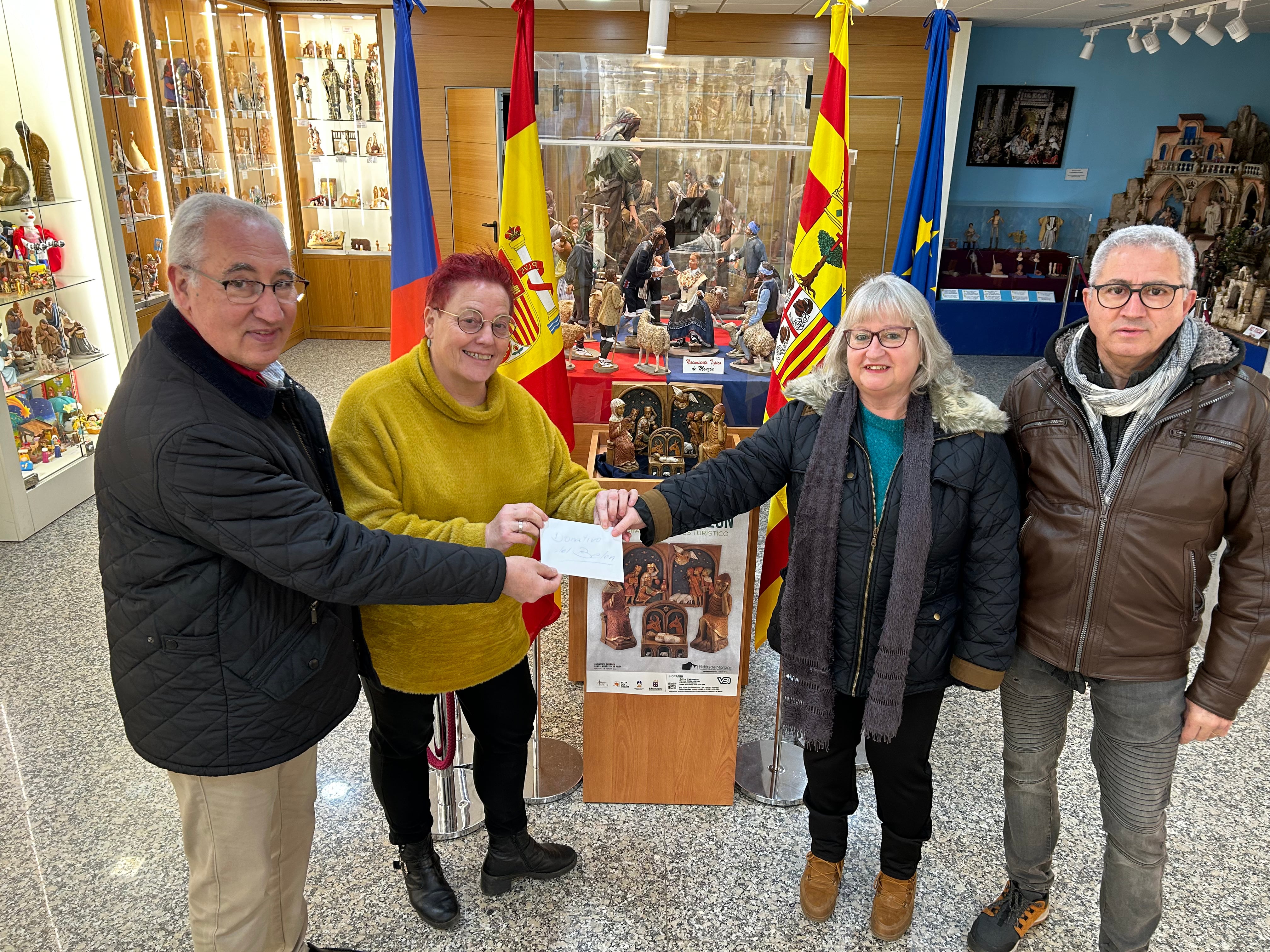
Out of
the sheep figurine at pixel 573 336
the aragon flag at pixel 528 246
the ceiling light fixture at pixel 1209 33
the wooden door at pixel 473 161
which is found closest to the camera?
the aragon flag at pixel 528 246

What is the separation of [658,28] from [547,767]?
2705 mm

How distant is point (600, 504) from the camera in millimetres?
2027

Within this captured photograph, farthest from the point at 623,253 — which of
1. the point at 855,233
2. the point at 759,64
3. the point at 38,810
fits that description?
the point at 855,233

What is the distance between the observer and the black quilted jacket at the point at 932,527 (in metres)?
1.80

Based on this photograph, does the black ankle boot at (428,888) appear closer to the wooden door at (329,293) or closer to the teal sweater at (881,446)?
the teal sweater at (881,446)

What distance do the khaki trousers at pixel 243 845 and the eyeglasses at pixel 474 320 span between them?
0.90 m

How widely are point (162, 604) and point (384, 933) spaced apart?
1245 millimetres

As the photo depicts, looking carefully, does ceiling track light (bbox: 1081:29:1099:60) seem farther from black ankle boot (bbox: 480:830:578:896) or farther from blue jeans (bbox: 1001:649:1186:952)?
black ankle boot (bbox: 480:830:578:896)

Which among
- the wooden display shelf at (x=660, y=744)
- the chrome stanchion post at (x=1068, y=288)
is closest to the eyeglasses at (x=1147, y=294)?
the wooden display shelf at (x=660, y=744)

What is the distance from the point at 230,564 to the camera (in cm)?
144

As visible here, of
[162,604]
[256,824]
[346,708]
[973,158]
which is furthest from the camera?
[973,158]

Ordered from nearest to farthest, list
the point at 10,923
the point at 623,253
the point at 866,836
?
the point at 10,923
the point at 866,836
the point at 623,253

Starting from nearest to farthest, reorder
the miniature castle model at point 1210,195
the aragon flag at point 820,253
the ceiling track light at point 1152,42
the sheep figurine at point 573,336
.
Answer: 1. the aragon flag at point 820,253
2. the sheep figurine at point 573,336
3. the ceiling track light at point 1152,42
4. the miniature castle model at point 1210,195

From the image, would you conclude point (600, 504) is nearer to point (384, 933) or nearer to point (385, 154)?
point (384, 933)
